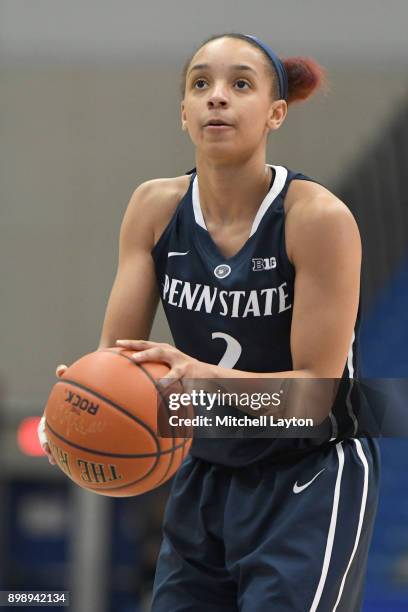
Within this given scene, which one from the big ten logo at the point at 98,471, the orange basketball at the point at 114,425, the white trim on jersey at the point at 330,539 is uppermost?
the orange basketball at the point at 114,425

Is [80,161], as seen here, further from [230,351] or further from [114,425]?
[114,425]

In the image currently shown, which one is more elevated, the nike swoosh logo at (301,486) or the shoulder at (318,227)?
the shoulder at (318,227)

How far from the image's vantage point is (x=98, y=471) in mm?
2648

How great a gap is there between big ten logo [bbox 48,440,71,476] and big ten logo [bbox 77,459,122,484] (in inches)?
1.7

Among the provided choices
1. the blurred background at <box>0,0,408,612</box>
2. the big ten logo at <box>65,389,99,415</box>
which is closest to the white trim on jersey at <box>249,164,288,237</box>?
the big ten logo at <box>65,389,99,415</box>

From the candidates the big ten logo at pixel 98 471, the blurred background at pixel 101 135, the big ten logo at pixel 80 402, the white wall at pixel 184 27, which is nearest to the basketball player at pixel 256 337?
the big ten logo at pixel 80 402

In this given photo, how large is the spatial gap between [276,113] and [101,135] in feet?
21.3

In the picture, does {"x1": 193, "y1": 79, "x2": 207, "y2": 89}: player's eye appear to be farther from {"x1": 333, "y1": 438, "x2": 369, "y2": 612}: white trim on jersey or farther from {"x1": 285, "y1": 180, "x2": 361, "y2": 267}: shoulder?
{"x1": 333, "y1": 438, "x2": 369, "y2": 612}: white trim on jersey

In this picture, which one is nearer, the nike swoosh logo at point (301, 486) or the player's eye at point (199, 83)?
the nike swoosh logo at point (301, 486)

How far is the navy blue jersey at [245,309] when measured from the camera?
9.08ft

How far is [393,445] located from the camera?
28.9 feet

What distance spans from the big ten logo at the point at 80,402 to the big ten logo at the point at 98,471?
127 millimetres

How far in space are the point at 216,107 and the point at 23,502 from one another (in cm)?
919

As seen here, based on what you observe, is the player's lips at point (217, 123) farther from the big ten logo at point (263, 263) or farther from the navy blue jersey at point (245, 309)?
the big ten logo at point (263, 263)
